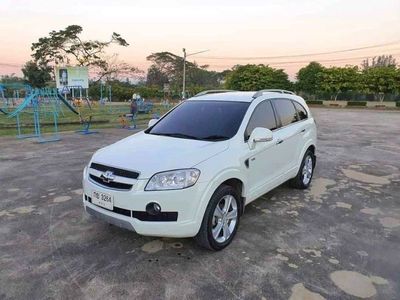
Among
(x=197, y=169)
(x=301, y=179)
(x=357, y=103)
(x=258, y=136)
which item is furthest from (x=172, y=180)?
(x=357, y=103)

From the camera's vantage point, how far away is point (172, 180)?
3.21 metres

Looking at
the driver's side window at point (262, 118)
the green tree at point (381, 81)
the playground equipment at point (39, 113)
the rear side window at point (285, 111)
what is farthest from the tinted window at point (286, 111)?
the green tree at point (381, 81)

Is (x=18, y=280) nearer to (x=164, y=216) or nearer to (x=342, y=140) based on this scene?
(x=164, y=216)

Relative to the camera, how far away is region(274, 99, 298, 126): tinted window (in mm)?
4973

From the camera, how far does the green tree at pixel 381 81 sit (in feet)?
127

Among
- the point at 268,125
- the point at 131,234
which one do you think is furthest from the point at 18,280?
the point at 268,125

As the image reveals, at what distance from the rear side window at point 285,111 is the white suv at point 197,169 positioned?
18 mm

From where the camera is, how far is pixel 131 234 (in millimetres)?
3975

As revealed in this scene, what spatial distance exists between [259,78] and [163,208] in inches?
1740

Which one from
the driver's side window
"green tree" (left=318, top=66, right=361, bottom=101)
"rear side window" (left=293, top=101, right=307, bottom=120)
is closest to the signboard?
"green tree" (left=318, top=66, right=361, bottom=101)

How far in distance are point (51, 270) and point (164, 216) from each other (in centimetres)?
119

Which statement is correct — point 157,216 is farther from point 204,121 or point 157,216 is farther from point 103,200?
point 204,121

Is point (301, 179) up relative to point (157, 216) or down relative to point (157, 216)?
down

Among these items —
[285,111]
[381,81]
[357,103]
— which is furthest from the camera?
[381,81]
